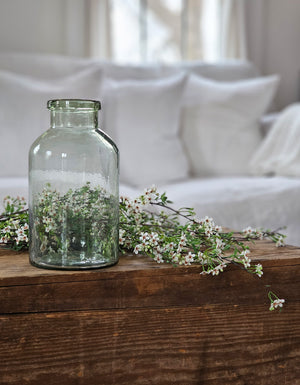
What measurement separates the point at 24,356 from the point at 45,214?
211 mm

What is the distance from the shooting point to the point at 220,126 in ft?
7.97

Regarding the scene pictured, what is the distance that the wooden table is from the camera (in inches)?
31.2

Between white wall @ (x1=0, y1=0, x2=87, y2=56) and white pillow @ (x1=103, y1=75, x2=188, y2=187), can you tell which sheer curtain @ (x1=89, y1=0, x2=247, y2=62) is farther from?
white pillow @ (x1=103, y1=75, x2=188, y2=187)

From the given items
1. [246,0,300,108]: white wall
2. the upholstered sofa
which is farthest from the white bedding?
[246,0,300,108]: white wall

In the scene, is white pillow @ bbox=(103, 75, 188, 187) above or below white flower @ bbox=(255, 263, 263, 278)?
above

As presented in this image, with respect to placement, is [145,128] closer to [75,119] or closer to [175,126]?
[175,126]

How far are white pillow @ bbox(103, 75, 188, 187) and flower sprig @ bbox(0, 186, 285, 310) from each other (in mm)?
1168

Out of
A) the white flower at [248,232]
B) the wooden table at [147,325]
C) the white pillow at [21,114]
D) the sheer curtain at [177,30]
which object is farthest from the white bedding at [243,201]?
the sheer curtain at [177,30]

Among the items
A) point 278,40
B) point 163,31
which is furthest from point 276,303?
point 278,40

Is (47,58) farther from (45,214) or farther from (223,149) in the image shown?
(45,214)

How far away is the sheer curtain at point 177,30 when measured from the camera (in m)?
3.22

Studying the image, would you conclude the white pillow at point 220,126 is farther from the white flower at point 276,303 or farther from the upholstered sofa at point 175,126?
the white flower at point 276,303

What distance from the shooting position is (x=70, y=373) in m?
0.81

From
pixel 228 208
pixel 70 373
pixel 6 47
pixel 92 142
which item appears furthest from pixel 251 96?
pixel 70 373
